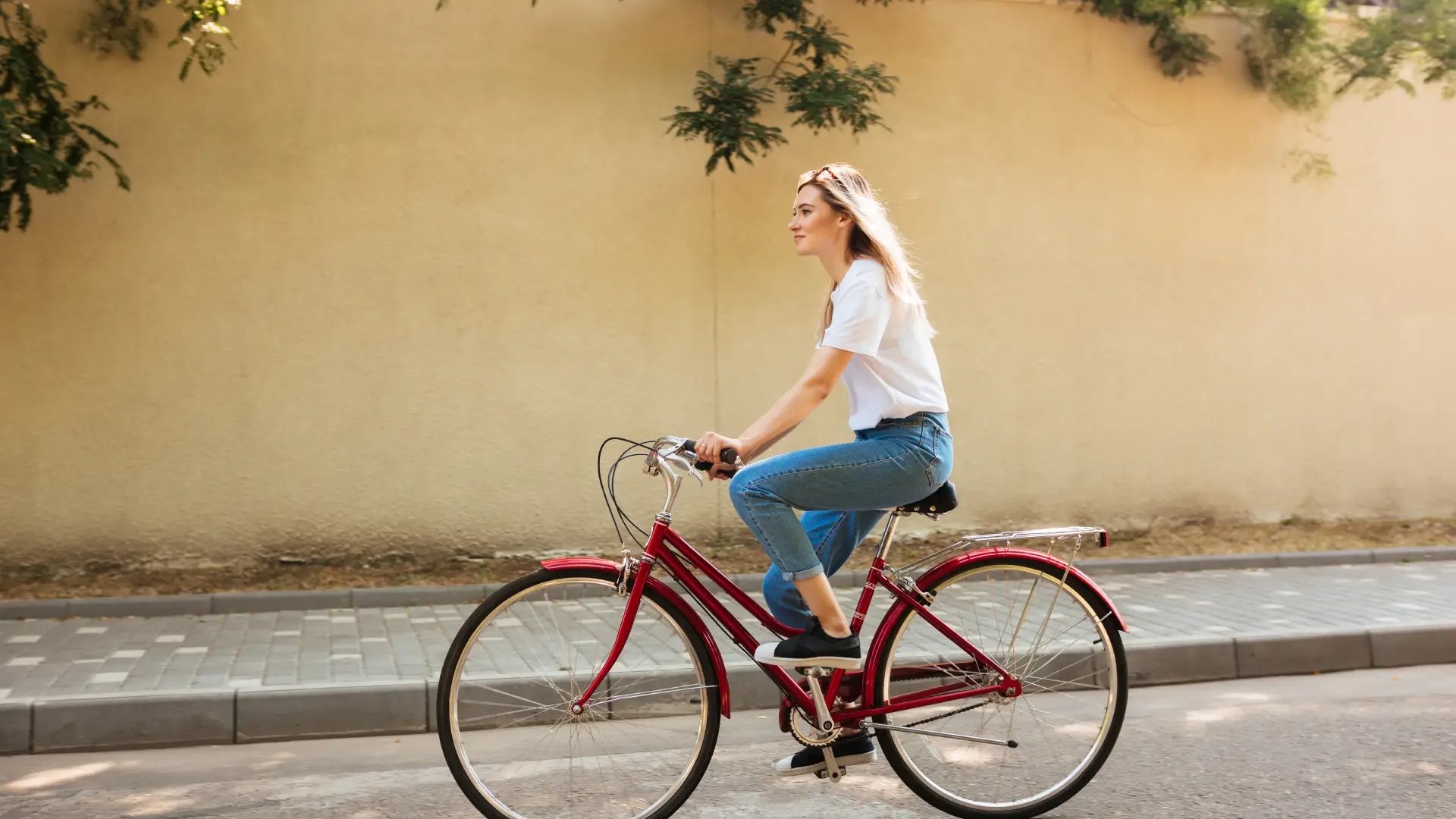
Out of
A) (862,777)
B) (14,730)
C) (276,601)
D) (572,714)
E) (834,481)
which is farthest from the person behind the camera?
(276,601)

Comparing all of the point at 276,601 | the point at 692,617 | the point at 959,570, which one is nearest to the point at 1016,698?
the point at 959,570

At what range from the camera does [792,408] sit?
11.4 feet

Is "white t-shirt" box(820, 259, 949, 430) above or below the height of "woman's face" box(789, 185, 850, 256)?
below

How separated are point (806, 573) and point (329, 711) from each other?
7.98 ft

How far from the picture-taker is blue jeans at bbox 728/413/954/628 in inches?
138

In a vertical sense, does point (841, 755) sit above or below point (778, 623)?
below

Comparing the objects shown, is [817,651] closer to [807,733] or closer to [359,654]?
[807,733]

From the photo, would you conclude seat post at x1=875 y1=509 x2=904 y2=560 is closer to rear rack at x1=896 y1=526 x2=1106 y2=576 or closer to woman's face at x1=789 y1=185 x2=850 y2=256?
rear rack at x1=896 y1=526 x2=1106 y2=576

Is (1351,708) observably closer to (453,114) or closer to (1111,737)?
(1111,737)

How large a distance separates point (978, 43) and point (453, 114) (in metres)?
3.64

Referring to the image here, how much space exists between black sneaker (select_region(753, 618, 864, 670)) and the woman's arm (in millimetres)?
546

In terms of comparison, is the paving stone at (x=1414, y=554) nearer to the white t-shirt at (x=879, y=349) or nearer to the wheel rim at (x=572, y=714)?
the white t-shirt at (x=879, y=349)

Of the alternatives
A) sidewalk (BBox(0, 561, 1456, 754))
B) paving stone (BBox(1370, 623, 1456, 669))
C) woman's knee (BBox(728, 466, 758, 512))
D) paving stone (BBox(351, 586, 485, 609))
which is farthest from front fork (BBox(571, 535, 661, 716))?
paving stone (BBox(1370, 623, 1456, 669))

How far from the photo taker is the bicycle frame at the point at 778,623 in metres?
3.61
